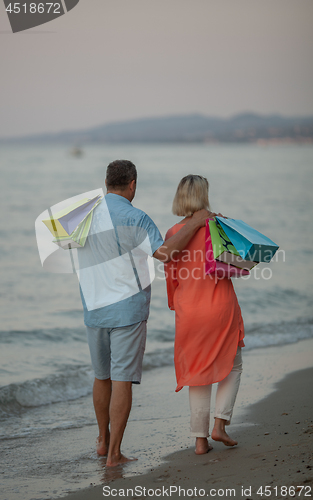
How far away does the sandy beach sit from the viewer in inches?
Answer: 89.5

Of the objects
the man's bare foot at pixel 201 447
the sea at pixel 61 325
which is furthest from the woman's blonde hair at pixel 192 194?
the sea at pixel 61 325

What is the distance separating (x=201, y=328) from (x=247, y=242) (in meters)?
0.53

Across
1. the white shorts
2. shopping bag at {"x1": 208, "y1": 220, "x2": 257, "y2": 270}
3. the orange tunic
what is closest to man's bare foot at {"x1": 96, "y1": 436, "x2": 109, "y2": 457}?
the white shorts

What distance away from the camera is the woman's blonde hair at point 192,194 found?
271cm

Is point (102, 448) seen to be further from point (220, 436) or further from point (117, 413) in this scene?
point (220, 436)

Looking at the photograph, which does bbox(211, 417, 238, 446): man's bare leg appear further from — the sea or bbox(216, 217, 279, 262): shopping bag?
bbox(216, 217, 279, 262): shopping bag

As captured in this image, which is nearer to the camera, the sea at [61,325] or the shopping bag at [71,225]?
the shopping bag at [71,225]

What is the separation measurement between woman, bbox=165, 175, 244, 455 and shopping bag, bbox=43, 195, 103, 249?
472 mm

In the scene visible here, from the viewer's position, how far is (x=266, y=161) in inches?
1655

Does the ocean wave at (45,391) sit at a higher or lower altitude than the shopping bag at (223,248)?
lower

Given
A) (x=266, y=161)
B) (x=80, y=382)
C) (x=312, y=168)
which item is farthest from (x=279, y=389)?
(x=266, y=161)

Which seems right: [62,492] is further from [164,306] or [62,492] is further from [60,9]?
[60,9]

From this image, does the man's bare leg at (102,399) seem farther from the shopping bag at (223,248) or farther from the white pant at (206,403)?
the shopping bag at (223,248)

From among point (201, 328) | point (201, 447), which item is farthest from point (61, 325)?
point (201, 328)
